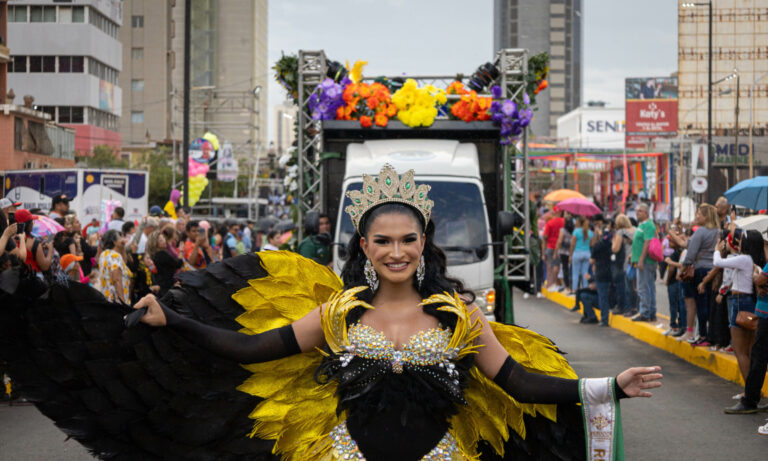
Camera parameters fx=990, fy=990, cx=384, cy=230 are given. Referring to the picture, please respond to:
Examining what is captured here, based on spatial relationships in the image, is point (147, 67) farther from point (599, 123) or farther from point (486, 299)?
point (486, 299)

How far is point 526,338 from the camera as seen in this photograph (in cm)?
A: 441

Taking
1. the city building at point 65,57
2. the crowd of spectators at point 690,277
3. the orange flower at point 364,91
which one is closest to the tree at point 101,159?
the city building at point 65,57

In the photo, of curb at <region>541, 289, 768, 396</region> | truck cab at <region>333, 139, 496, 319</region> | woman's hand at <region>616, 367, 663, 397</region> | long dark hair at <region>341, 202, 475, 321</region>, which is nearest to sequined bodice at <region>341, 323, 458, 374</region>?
long dark hair at <region>341, 202, 475, 321</region>

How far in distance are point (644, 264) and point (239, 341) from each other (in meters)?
12.1

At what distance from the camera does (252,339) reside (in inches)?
161

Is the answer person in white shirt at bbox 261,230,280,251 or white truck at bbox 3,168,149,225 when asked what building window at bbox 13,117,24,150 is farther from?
person in white shirt at bbox 261,230,280,251

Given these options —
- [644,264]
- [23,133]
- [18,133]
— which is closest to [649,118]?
[23,133]

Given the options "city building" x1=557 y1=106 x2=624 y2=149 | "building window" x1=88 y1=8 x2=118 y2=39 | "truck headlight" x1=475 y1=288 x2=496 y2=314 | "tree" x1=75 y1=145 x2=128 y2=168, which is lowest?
"truck headlight" x1=475 y1=288 x2=496 y2=314

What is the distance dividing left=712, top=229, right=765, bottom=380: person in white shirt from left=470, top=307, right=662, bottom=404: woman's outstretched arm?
6.13 m

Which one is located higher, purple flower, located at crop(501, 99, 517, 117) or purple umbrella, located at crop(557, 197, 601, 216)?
purple flower, located at crop(501, 99, 517, 117)

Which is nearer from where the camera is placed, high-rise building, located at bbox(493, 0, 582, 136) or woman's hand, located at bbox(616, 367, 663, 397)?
woman's hand, located at bbox(616, 367, 663, 397)

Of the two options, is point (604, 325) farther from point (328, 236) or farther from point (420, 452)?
point (420, 452)

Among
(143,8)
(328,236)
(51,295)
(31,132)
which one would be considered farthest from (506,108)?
(143,8)

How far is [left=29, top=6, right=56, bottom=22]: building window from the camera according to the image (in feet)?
206
